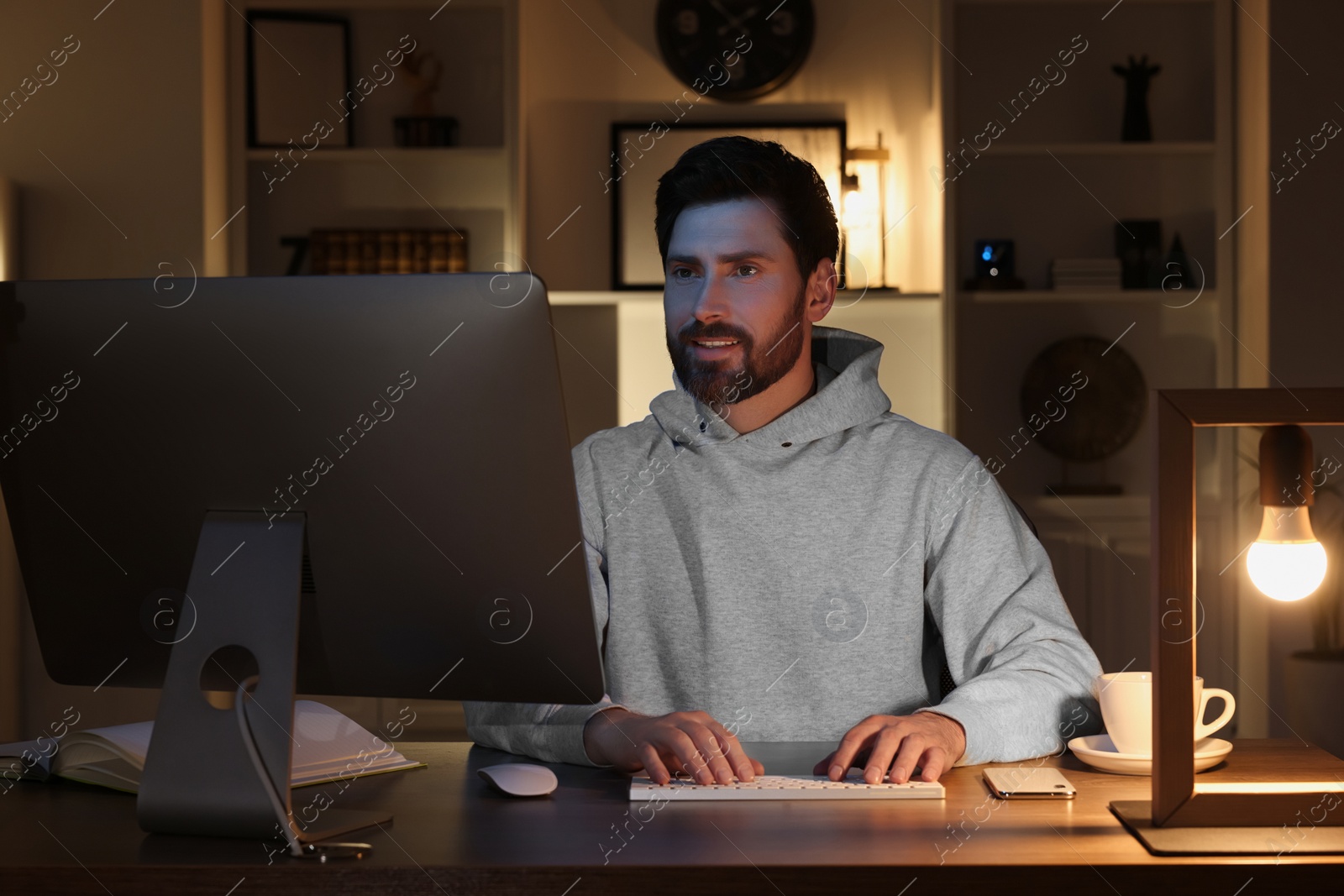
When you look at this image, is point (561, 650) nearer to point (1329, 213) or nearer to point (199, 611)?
point (199, 611)

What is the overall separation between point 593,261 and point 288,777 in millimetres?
2917

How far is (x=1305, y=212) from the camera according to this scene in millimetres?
3322

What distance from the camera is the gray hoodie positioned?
5.24ft

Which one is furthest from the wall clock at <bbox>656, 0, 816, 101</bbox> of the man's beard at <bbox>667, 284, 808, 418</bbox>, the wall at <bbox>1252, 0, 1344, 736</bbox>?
the man's beard at <bbox>667, 284, 808, 418</bbox>

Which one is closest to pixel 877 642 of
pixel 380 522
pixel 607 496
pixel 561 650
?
pixel 607 496

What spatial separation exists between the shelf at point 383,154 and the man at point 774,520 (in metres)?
1.93

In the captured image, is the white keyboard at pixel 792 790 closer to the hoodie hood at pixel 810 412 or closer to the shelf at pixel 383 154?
the hoodie hood at pixel 810 412

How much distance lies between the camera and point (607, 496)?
1.72 metres

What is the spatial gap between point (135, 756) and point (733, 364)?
903mm

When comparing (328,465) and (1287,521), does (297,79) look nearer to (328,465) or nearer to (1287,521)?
(328,465)

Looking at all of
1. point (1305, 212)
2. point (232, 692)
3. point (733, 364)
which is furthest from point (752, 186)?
point (1305, 212)

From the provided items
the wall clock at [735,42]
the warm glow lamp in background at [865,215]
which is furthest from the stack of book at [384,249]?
the warm glow lamp in background at [865,215]

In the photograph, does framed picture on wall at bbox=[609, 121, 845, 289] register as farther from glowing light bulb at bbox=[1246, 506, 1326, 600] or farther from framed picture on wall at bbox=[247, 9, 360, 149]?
glowing light bulb at bbox=[1246, 506, 1326, 600]

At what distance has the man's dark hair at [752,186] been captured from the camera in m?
1.71
